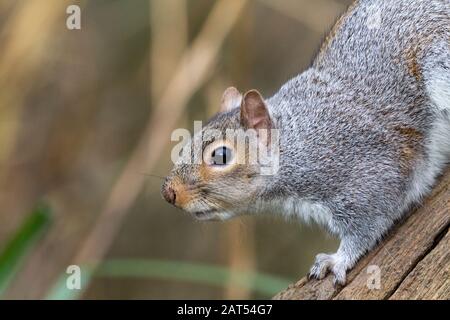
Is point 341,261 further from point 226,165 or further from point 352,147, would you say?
point 226,165

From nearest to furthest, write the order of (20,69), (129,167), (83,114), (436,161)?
(436,161) → (129,167) → (20,69) → (83,114)

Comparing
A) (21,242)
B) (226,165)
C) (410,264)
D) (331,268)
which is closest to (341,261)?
(331,268)

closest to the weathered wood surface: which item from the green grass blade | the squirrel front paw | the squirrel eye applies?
the squirrel front paw

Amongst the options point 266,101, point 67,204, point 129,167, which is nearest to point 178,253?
point 67,204

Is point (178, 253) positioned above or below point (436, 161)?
above
